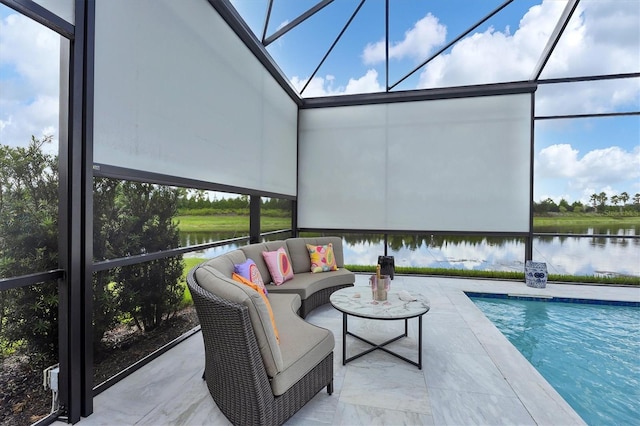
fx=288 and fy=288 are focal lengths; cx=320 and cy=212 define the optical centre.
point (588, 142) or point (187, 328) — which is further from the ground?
point (588, 142)

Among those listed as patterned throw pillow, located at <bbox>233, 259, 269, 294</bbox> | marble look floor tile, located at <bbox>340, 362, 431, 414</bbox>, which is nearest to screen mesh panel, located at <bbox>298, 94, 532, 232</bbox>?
patterned throw pillow, located at <bbox>233, 259, 269, 294</bbox>

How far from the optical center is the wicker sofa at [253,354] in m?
1.60

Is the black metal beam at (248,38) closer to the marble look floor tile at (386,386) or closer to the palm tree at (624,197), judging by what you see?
the marble look floor tile at (386,386)

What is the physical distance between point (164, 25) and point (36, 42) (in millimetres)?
1064

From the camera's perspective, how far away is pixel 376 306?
2.68 metres

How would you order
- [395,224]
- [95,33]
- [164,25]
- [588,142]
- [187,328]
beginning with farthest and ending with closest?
[395,224]
[588,142]
[187,328]
[164,25]
[95,33]

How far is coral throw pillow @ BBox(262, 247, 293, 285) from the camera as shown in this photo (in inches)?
144

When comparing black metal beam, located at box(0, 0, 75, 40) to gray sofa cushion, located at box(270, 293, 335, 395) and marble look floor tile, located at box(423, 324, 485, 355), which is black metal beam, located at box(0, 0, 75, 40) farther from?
marble look floor tile, located at box(423, 324, 485, 355)

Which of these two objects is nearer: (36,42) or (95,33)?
(36,42)

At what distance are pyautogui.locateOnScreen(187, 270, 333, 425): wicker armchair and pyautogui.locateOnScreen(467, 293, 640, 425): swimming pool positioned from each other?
217 centimetres

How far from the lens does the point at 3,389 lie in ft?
5.48

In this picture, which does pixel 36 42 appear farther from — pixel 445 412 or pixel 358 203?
pixel 358 203

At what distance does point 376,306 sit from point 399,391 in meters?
0.69

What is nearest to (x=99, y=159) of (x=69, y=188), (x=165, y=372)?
(x=69, y=188)
